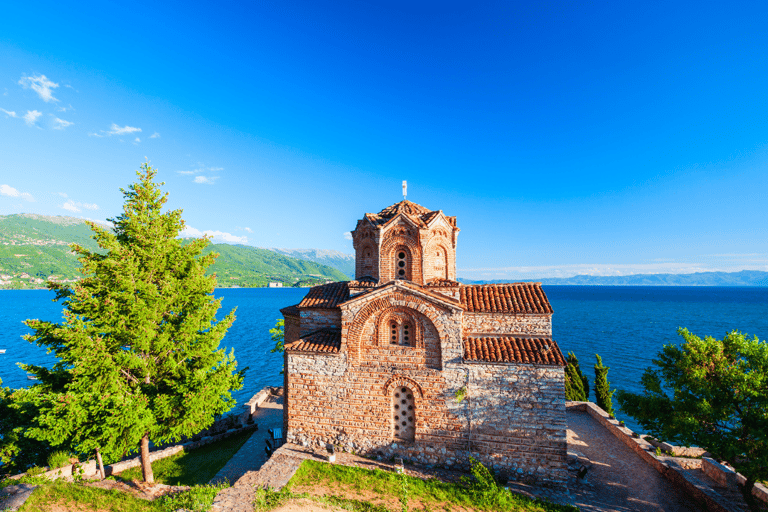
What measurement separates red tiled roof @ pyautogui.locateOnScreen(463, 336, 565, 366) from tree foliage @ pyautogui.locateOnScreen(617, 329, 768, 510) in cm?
316

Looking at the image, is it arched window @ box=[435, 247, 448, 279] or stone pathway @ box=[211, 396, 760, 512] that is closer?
stone pathway @ box=[211, 396, 760, 512]

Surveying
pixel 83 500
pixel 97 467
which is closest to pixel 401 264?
pixel 83 500

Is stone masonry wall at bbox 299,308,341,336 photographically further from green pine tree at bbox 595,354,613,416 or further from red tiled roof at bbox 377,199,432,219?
green pine tree at bbox 595,354,613,416

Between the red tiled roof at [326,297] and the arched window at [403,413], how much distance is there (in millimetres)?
4757

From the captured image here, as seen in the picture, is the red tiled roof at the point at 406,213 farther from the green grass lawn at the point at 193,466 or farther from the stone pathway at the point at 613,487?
the green grass lawn at the point at 193,466

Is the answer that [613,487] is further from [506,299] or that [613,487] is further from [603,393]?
[603,393]

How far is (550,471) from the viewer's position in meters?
12.3

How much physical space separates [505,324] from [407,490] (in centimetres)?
738

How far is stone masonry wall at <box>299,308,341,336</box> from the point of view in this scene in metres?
15.5

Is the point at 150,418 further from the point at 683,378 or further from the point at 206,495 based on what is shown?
the point at 683,378

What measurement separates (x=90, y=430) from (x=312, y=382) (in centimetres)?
714

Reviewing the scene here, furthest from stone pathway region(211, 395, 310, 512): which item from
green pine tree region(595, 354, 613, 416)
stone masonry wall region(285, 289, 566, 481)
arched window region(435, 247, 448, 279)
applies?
green pine tree region(595, 354, 613, 416)


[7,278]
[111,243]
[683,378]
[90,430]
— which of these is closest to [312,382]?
[90,430]

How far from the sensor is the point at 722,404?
10117 mm
